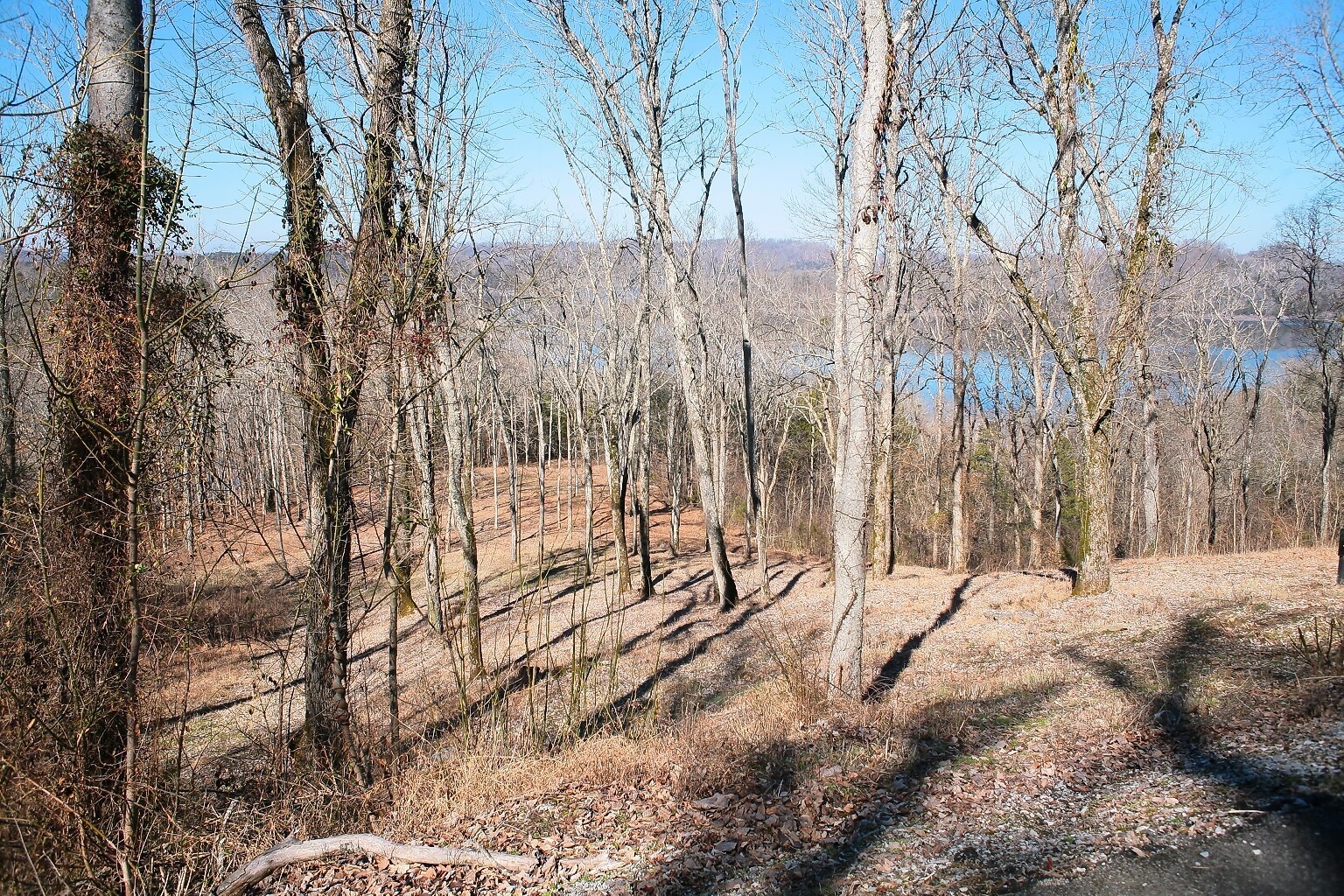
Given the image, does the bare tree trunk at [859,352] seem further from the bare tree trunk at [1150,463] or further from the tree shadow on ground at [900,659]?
the bare tree trunk at [1150,463]

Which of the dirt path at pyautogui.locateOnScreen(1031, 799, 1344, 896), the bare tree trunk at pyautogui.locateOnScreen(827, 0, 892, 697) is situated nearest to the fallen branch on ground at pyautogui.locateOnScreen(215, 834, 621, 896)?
the dirt path at pyautogui.locateOnScreen(1031, 799, 1344, 896)

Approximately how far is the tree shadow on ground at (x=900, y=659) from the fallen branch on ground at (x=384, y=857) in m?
3.20

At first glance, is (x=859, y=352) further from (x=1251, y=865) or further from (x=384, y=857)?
(x=384, y=857)

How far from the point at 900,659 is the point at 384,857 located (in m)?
6.51

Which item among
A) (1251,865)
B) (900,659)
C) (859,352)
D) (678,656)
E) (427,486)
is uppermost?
(859,352)

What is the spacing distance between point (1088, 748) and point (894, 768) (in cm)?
119

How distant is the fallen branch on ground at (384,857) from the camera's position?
403 centimetres

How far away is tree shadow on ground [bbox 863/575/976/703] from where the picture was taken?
7.17 m

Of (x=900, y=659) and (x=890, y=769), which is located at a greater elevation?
→ (x=890, y=769)

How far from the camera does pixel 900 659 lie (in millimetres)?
9031

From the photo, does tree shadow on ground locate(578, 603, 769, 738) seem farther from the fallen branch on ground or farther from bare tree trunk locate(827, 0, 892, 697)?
the fallen branch on ground

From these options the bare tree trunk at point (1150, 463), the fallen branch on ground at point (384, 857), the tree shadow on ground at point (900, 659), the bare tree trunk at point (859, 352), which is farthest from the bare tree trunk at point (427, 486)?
the bare tree trunk at point (1150, 463)

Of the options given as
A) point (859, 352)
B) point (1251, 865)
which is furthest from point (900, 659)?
point (1251, 865)

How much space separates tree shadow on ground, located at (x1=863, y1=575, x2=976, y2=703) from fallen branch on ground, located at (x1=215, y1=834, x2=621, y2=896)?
320 cm
